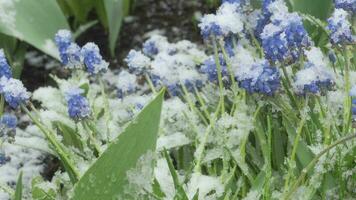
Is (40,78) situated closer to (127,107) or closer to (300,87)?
(127,107)

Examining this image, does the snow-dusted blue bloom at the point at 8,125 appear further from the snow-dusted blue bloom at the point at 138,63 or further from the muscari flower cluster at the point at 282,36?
the muscari flower cluster at the point at 282,36

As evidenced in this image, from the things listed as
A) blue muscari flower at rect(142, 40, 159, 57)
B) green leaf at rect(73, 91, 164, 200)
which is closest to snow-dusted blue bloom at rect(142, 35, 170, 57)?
blue muscari flower at rect(142, 40, 159, 57)

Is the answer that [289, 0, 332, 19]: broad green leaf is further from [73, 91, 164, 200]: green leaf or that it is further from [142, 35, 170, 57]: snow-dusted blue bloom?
[73, 91, 164, 200]: green leaf

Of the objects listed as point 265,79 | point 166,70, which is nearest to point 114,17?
point 166,70

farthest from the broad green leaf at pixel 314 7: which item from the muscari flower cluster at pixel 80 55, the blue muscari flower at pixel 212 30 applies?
the muscari flower cluster at pixel 80 55

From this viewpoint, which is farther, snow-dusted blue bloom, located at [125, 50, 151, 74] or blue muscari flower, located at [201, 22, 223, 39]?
snow-dusted blue bloom, located at [125, 50, 151, 74]

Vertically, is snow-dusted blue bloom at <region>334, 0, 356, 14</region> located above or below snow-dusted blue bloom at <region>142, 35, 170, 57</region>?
below
